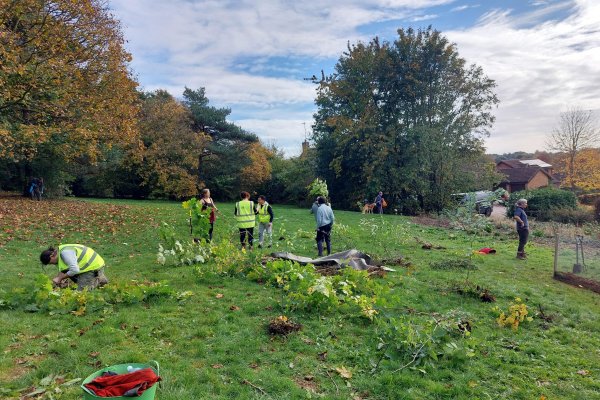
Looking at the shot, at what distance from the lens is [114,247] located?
37.3ft

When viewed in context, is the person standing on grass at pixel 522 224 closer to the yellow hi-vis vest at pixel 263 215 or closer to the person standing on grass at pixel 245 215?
the yellow hi-vis vest at pixel 263 215

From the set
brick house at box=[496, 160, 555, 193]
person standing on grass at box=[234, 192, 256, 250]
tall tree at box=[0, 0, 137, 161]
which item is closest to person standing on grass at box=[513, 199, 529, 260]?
person standing on grass at box=[234, 192, 256, 250]

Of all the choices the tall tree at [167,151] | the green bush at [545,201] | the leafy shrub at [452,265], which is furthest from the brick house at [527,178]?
the leafy shrub at [452,265]

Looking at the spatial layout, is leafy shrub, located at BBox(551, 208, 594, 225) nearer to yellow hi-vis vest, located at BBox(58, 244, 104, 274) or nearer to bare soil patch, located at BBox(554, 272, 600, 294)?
bare soil patch, located at BBox(554, 272, 600, 294)

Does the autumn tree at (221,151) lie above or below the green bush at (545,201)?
above

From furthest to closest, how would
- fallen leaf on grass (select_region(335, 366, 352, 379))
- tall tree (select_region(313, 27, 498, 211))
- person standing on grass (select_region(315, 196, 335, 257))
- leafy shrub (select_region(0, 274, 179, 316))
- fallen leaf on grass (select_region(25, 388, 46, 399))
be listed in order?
tall tree (select_region(313, 27, 498, 211)) → person standing on grass (select_region(315, 196, 335, 257)) → leafy shrub (select_region(0, 274, 179, 316)) → fallen leaf on grass (select_region(335, 366, 352, 379)) → fallen leaf on grass (select_region(25, 388, 46, 399))

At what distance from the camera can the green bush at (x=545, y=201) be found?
25.0 meters

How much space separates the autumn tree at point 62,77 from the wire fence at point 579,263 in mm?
16111

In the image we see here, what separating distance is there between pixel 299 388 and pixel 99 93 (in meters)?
17.4

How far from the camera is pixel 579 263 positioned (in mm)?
9008

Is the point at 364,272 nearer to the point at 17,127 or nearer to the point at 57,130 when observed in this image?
the point at 57,130

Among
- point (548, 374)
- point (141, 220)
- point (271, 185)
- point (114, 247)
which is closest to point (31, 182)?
point (141, 220)

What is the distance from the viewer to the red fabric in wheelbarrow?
2707mm

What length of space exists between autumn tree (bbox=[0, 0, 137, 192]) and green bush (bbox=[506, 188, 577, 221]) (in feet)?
76.0
